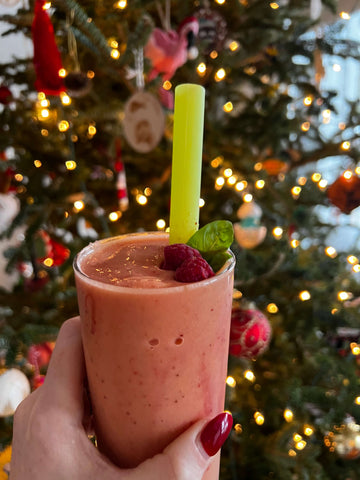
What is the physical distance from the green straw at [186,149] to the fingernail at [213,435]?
0.28 metres

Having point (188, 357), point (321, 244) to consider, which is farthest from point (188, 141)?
point (321, 244)

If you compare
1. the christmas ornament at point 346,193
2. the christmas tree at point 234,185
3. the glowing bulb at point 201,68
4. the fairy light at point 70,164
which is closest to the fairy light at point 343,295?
the christmas tree at point 234,185

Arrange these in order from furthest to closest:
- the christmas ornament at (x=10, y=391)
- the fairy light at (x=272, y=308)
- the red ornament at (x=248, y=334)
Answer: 1. the fairy light at (x=272, y=308)
2. the red ornament at (x=248, y=334)
3. the christmas ornament at (x=10, y=391)

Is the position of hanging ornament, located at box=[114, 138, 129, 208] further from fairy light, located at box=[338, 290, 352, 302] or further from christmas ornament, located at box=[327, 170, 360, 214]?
fairy light, located at box=[338, 290, 352, 302]

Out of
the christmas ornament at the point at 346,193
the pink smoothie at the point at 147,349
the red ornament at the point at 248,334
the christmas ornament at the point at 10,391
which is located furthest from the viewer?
the christmas ornament at the point at 346,193

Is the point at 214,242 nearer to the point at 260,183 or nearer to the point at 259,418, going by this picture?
the point at 260,183

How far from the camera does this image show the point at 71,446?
1.70ft

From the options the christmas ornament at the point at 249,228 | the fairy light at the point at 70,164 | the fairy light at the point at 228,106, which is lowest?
the christmas ornament at the point at 249,228

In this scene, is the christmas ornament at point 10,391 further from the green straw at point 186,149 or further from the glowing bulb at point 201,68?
the glowing bulb at point 201,68

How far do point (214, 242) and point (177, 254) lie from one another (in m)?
0.06

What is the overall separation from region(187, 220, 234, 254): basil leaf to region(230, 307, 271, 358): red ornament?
2.39 ft

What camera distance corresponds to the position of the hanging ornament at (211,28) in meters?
1.47

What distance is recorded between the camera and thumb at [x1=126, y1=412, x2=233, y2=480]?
0.49m

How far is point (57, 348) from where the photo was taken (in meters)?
0.61
